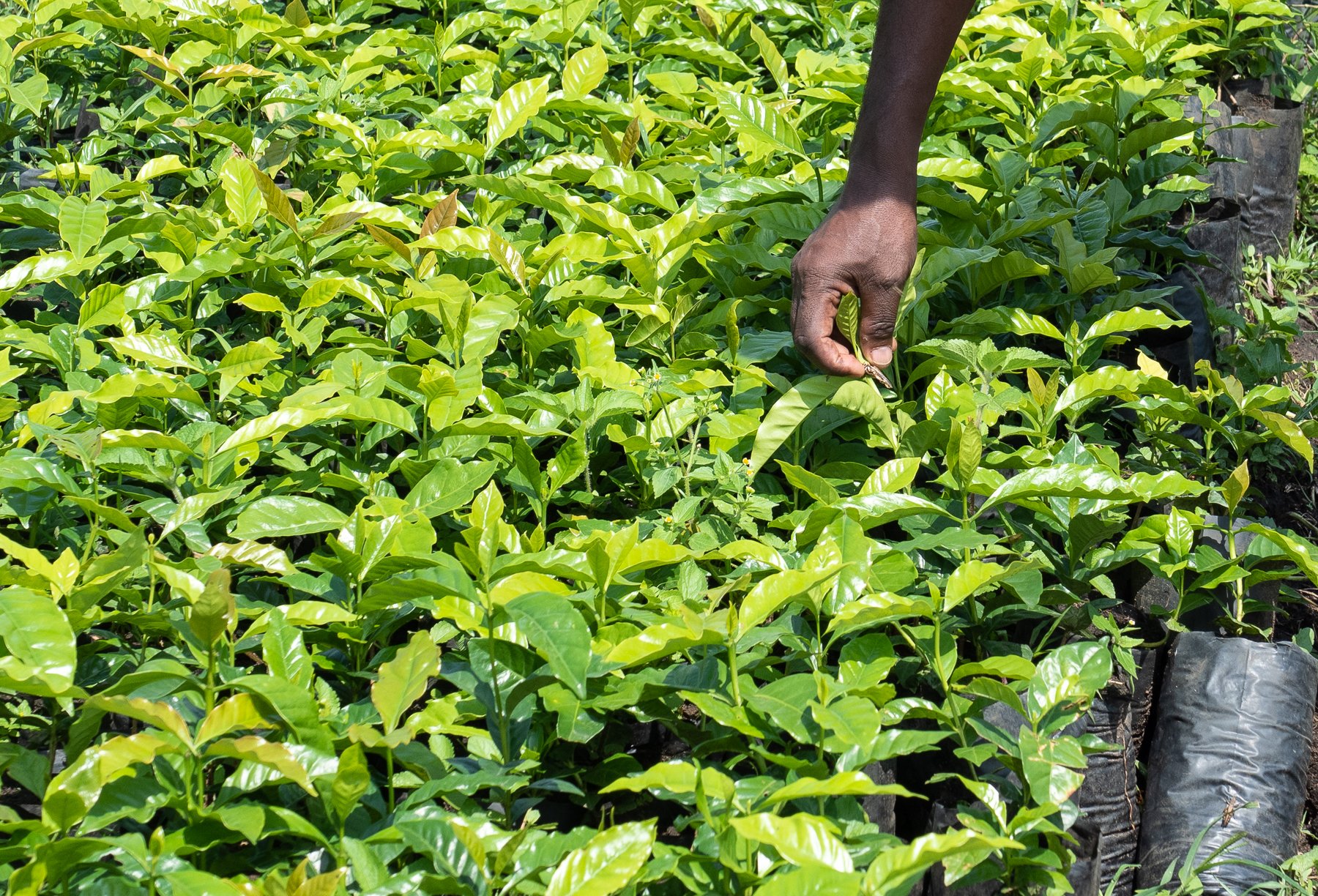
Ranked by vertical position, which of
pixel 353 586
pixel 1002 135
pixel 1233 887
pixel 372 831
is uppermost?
pixel 1002 135

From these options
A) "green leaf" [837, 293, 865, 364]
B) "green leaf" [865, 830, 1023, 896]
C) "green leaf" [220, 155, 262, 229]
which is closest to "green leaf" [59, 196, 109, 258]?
"green leaf" [220, 155, 262, 229]

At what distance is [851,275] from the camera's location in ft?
7.11

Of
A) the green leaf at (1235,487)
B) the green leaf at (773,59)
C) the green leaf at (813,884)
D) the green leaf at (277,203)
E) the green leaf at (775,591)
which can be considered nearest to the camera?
the green leaf at (813,884)

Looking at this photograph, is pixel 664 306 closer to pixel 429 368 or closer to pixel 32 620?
pixel 429 368

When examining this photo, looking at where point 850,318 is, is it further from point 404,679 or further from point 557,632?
point 404,679

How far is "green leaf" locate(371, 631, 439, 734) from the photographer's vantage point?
1.45m

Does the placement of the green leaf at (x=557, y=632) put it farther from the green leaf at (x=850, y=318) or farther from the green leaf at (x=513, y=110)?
the green leaf at (x=513, y=110)

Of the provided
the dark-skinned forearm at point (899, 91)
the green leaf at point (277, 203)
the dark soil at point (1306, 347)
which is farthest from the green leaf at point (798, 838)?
the dark soil at point (1306, 347)

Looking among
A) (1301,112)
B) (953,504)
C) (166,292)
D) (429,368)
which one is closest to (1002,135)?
(1301,112)

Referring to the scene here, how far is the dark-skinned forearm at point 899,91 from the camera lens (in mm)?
2123

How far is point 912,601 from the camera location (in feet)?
5.44

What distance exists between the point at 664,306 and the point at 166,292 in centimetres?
101

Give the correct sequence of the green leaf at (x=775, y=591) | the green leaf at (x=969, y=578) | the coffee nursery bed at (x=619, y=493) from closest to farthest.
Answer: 1. the coffee nursery bed at (x=619, y=493)
2. the green leaf at (x=775, y=591)
3. the green leaf at (x=969, y=578)

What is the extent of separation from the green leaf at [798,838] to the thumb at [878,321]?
1.08 m
